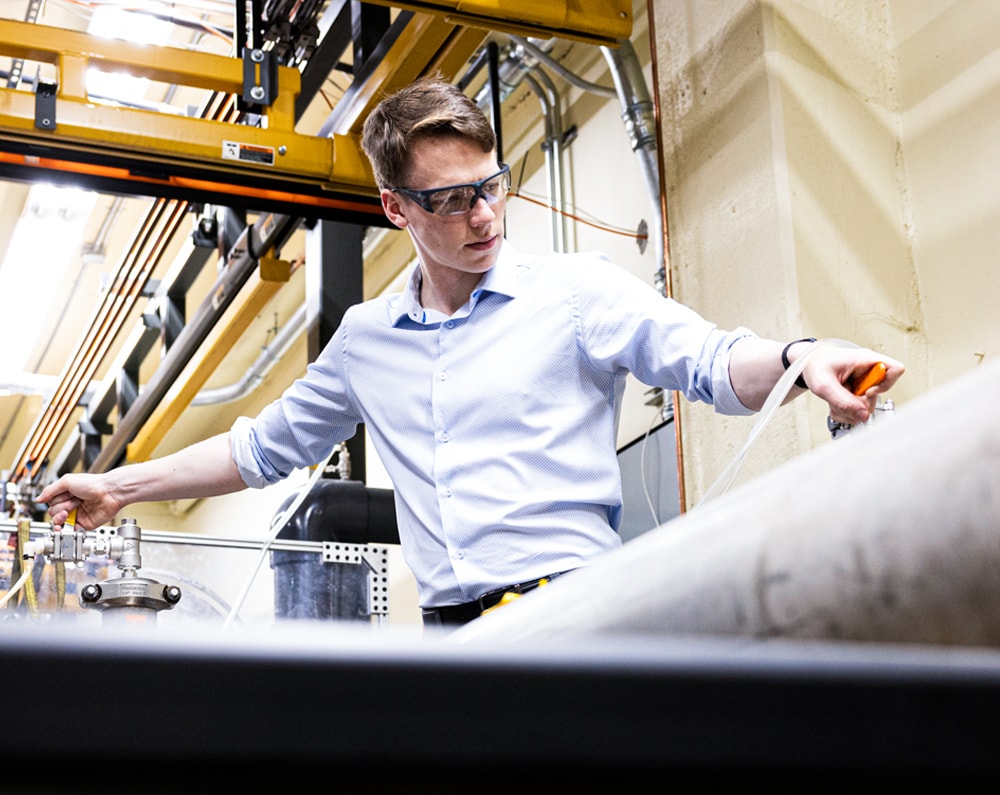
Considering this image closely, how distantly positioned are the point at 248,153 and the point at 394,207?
3.93 feet

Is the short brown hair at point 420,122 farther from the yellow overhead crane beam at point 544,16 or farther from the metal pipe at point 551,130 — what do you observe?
the metal pipe at point 551,130

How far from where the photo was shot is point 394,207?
1.83 meters

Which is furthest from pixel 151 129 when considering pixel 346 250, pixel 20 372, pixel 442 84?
pixel 20 372

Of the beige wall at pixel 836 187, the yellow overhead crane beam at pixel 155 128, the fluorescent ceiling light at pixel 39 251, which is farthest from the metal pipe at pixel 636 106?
the fluorescent ceiling light at pixel 39 251

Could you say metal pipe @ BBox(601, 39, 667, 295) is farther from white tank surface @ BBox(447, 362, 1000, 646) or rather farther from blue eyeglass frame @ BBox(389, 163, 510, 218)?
white tank surface @ BBox(447, 362, 1000, 646)

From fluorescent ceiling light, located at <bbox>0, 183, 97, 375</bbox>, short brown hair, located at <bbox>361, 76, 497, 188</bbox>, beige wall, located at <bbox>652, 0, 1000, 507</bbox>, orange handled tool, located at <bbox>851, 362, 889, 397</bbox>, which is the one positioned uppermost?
fluorescent ceiling light, located at <bbox>0, 183, 97, 375</bbox>

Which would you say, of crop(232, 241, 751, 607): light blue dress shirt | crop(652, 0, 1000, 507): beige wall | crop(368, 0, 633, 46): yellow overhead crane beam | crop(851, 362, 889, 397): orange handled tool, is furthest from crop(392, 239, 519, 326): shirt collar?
crop(368, 0, 633, 46): yellow overhead crane beam

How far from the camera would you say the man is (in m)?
1.46

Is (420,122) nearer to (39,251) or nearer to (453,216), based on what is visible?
(453,216)

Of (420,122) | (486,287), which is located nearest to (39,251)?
(420,122)

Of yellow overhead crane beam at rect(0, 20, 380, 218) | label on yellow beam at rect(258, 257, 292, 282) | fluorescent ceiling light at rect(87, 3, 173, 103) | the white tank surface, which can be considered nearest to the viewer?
the white tank surface

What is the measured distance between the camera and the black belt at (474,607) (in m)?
1.44

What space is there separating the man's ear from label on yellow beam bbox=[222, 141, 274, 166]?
3.79 ft

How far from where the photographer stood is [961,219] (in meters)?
2.45
